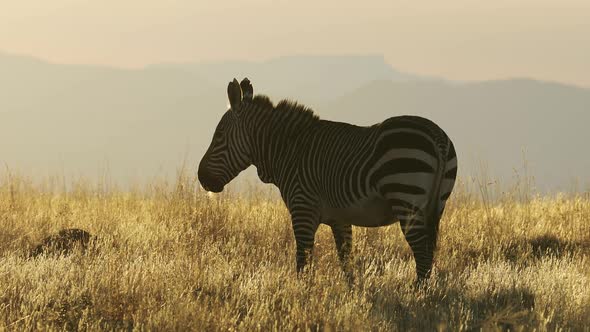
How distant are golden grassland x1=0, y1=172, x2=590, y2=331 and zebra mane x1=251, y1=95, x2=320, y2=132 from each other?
62.2 inches

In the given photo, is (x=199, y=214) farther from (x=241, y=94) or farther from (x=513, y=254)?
(x=513, y=254)

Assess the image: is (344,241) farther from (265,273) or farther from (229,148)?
(229,148)

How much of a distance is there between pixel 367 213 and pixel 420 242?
2.02 feet

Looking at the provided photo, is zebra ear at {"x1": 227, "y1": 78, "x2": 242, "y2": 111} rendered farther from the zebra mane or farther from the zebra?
the zebra mane

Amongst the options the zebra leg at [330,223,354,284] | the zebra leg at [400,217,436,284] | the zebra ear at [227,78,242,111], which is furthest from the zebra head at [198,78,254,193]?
the zebra leg at [400,217,436,284]

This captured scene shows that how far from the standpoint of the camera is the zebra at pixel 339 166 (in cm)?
766

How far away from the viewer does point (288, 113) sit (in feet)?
29.8

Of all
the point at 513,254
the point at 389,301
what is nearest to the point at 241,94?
the point at 389,301

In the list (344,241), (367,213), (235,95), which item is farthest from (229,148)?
(367,213)

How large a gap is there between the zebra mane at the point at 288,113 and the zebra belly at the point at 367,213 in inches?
44.2

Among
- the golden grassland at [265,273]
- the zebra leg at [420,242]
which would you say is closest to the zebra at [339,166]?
the zebra leg at [420,242]

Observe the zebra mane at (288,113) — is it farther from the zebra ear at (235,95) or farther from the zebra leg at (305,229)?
the zebra leg at (305,229)

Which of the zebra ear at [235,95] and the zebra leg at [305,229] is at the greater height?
the zebra ear at [235,95]

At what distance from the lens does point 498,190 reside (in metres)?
12.8
